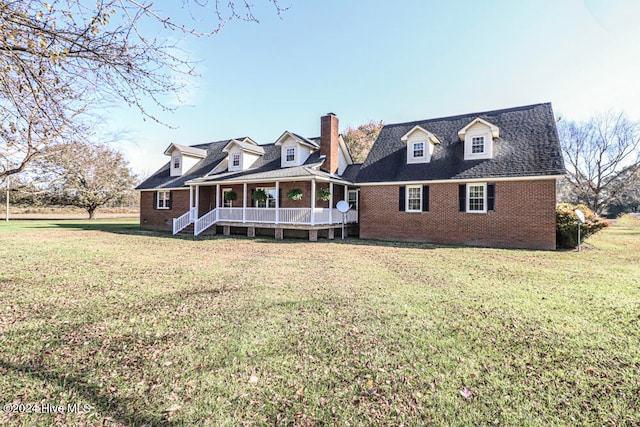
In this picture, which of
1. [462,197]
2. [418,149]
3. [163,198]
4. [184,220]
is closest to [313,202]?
[418,149]

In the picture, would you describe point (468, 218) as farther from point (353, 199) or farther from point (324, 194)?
point (324, 194)

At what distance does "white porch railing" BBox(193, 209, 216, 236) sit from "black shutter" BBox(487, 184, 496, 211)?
14.5m

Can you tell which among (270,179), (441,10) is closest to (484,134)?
(441,10)

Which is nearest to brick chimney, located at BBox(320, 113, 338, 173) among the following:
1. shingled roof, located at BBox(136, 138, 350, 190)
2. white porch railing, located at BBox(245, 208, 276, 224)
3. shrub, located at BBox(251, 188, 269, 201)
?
shingled roof, located at BBox(136, 138, 350, 190)

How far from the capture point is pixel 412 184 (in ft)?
48.6

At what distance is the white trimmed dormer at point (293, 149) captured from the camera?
57.8 feet

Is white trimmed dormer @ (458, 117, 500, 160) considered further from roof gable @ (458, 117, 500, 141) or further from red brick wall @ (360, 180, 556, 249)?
red brick wall @ (360, 180, 556, 249)

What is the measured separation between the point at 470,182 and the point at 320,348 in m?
12.5

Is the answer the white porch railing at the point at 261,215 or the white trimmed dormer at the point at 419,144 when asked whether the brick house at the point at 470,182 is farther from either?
the white porch railing at the point at 261,215

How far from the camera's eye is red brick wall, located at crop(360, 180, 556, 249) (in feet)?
40.0

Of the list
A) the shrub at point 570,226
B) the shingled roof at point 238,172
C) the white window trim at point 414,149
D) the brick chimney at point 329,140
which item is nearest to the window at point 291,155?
the shingled roof at point 238,172

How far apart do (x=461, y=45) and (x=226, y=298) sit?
40.7 ft

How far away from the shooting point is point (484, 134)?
14000 mm

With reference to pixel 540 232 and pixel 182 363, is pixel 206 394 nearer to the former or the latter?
pixel 182 363
